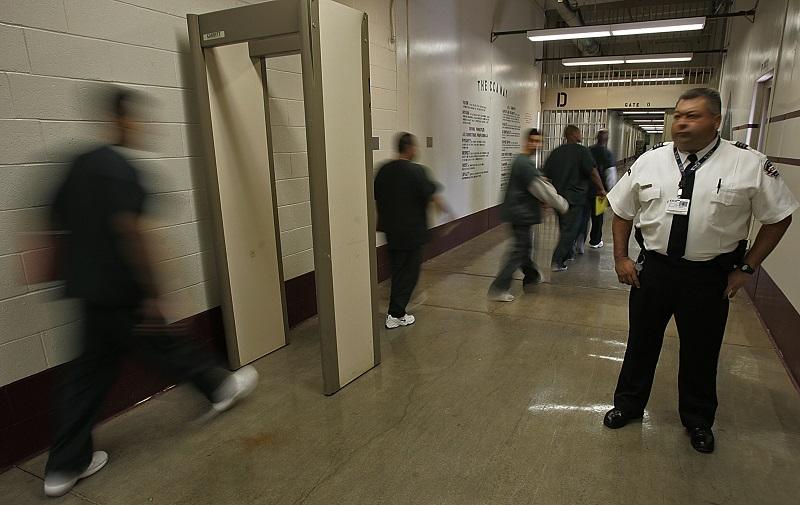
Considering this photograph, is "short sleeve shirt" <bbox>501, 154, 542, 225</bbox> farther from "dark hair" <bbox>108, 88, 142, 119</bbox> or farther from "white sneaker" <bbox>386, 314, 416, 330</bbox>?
"dark hair" <bbox>108, 88, 142, 119</bbox>

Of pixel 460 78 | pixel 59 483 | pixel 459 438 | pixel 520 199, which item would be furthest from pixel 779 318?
pixel 460 78

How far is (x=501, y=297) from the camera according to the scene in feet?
14.3

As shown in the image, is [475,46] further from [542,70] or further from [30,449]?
[30,449]

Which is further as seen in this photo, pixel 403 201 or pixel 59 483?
pixel 403 201

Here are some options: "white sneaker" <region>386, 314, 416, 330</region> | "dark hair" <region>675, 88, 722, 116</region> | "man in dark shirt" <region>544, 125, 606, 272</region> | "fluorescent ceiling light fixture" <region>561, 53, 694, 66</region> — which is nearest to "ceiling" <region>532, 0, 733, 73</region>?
"fluorescent ceiling light fixture" <region>561, 53, 694, 66</region>

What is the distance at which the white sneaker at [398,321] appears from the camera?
3.74 meters

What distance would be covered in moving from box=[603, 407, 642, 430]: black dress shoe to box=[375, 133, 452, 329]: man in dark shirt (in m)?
1.72

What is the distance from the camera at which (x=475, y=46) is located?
679 cm

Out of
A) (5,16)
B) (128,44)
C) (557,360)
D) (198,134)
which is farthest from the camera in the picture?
(557,360)

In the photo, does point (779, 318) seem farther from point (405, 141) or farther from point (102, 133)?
point (102, 133)

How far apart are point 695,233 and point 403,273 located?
2085 mm

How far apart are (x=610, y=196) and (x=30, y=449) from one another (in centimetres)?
295

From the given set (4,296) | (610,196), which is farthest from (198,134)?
(610,196)

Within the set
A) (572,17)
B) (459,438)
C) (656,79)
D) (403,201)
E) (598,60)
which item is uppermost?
(572,17)
